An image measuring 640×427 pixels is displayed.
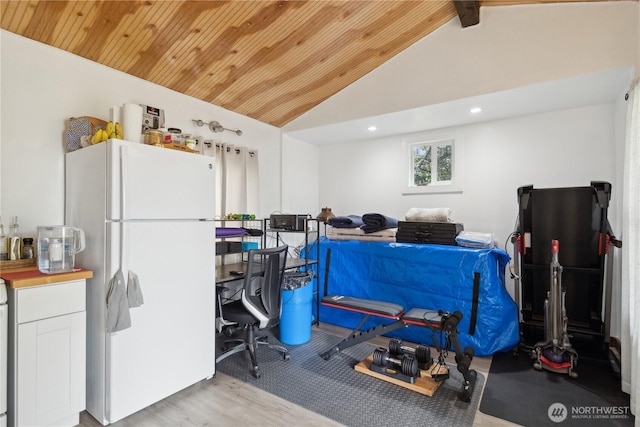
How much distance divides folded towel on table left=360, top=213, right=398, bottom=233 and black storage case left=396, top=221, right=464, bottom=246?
0.14 metres

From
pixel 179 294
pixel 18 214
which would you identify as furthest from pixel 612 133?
pixel 18 214

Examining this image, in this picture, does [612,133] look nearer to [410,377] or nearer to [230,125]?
[410,377]

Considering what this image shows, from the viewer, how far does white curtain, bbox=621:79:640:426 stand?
6.67ft

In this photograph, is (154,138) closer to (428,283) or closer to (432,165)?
(428,283)

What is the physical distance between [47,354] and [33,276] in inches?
18.3

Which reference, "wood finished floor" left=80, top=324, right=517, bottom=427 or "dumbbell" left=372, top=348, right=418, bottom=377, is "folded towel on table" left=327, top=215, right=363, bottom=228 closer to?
"dumbbell" left=372, top=348, right=418, bottom=377

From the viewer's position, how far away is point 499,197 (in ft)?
12.1

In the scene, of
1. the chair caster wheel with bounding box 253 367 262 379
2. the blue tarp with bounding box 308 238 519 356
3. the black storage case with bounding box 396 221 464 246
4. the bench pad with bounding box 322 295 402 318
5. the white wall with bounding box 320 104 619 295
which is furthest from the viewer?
the black storage case with bounding box 396 221 464 246

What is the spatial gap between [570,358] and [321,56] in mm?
3537

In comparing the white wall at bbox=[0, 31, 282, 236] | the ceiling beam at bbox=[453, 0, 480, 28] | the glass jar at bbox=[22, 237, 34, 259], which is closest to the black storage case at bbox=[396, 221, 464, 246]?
the ceiling beam at bbox=[453, 0, 480, 28]

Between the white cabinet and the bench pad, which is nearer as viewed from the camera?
the white cabinet

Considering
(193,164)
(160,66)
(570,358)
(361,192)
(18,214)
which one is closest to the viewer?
(18,214)

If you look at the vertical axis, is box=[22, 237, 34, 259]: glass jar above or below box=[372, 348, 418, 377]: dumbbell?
above

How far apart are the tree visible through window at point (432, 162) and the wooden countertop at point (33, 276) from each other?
3.78 m
